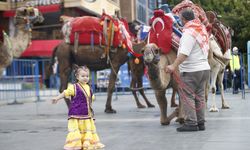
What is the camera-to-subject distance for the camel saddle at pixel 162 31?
8.36 m

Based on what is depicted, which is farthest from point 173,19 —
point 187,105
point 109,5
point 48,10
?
point 109,5

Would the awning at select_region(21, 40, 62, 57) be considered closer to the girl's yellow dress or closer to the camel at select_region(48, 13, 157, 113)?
the camel at select_region(48, 13, 157, 113)

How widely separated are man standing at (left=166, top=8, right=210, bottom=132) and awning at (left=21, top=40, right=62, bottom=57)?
23395mm

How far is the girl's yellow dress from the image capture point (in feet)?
20.8

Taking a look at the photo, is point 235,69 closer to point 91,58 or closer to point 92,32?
point 91,58

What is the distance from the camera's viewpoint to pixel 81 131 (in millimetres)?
6527

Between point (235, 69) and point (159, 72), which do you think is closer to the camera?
point (159, 72)

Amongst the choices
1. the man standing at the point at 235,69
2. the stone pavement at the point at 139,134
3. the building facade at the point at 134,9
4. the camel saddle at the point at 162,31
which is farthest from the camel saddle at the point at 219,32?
the building facade at the point at 134,9

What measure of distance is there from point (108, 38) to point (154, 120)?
2.66 meters

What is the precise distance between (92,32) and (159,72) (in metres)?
3.99

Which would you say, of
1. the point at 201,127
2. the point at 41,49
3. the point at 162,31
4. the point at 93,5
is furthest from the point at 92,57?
the point at 93,5

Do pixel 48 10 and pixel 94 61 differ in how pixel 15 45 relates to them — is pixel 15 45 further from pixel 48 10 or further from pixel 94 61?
pixel 48 10

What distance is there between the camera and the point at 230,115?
9.72 metres

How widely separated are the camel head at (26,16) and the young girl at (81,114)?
5041 millimetres
